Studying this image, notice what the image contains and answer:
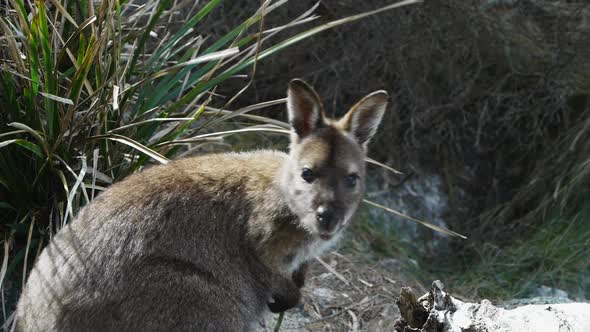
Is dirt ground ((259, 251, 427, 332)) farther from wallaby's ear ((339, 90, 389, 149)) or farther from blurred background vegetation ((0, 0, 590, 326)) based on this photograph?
wallaby's ear ((339, 90, 389, 149))

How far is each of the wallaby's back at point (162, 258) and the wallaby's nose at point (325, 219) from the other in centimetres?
28

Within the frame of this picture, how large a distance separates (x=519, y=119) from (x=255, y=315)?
13.6ft

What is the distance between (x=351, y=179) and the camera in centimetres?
454

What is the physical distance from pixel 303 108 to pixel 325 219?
2.41 ft

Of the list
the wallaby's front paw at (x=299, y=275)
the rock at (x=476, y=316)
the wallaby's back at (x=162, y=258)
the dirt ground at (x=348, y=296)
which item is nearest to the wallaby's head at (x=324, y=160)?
the wallaby's back at (x=162, y=258)

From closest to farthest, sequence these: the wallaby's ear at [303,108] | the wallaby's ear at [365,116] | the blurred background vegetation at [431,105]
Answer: the wallaby's ear at [303,108]
the wallaby's ear at [365,116]
the blurred background vegetation at [431,105]

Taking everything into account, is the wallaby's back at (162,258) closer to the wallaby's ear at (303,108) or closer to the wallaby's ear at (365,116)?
the wallaby's ear at (303,108)

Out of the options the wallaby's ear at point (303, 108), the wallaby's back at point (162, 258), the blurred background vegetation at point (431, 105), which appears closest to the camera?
the wallaby's back at point (162, 258)

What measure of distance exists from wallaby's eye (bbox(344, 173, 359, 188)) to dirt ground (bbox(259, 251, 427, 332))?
1099 millimetres

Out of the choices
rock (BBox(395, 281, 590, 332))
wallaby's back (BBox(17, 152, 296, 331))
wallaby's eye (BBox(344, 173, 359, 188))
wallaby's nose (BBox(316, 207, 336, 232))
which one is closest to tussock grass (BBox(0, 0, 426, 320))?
wallaby's back (BBox(17, 152, 296, 331))

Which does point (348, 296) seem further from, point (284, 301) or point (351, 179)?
point (351, 179)

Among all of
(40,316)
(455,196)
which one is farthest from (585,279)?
(40,316)

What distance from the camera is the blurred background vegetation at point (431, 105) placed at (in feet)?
18.0

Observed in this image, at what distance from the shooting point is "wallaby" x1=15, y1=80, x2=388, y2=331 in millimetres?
3949
